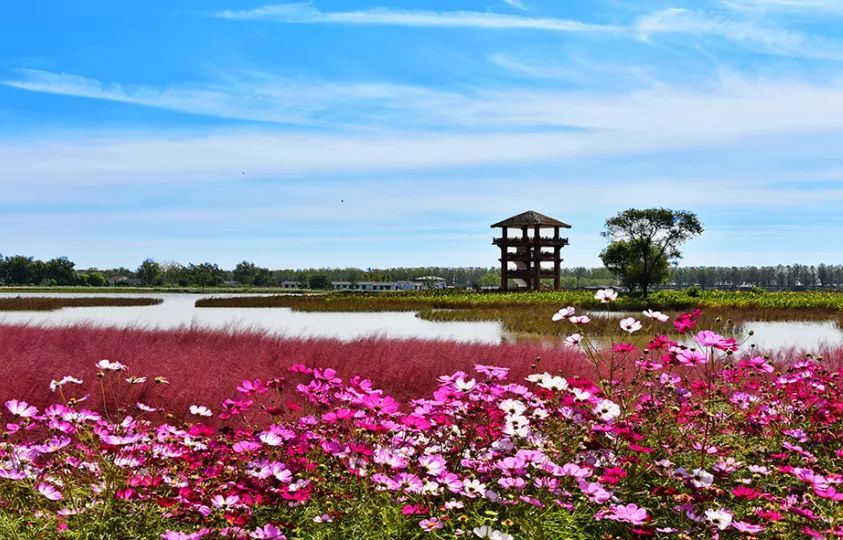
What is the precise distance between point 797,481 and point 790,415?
149cm

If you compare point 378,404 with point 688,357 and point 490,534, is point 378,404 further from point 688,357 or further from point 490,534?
point 688,357

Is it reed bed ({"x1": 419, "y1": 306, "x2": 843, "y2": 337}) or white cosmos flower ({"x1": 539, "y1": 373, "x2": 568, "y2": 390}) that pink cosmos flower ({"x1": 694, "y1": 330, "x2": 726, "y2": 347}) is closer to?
white cosmos flower ({"x1": 539, "y1": 373, "x2": 568, "y2": 390})

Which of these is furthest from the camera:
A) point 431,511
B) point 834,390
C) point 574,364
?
point 574,364

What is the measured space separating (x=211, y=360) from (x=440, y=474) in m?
6.73

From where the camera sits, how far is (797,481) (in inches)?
191

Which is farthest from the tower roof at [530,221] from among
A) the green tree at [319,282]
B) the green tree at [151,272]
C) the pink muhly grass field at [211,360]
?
the green tree at [151,272]

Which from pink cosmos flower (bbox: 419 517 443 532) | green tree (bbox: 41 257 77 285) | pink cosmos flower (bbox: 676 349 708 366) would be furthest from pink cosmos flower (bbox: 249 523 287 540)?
green tree (bbox: 41 257 77 285)

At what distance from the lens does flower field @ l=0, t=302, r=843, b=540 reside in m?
3.85

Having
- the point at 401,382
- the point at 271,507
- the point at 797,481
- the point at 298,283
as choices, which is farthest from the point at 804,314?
the point at 298,283

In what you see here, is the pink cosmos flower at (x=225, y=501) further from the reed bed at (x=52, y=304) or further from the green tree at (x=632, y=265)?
the green tree at (x=632, y=265)

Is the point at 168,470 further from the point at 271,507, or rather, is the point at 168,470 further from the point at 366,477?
the point at 366,477

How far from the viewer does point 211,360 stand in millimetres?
10016

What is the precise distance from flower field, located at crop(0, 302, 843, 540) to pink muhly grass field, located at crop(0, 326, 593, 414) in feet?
9.90

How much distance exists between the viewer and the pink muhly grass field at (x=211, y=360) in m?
8.12
